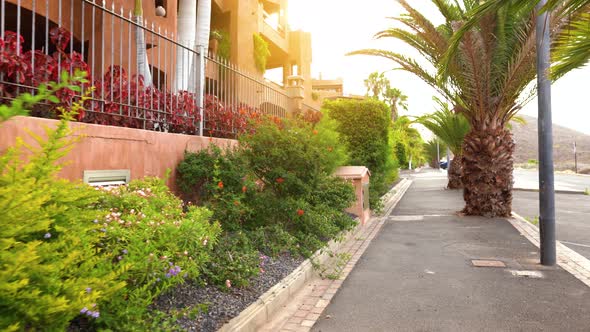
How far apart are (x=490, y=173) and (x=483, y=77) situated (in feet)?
8.05

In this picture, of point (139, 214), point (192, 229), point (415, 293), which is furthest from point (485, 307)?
point (139, 214)

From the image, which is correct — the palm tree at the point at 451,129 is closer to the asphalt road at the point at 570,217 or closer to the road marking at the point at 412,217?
the asphalt road at the point at 570,217

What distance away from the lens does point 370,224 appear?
1027 centimetres

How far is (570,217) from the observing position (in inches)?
444

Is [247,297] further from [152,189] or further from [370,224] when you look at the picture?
[370,224]

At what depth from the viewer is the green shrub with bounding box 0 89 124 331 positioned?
6.49 ft

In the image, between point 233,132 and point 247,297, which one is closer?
point 247,297

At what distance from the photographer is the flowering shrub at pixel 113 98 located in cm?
413

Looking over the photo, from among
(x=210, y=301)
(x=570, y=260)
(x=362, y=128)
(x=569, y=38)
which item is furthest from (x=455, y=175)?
(x=210, y=301)

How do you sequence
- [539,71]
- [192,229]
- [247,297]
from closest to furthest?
[192,229]
[247,297]
[539,71]

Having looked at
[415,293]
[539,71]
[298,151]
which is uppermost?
[539,71]

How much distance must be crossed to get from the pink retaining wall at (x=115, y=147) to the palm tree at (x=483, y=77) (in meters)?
6.60

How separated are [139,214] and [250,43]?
17.3m

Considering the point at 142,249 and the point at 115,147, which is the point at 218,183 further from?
the point at 142,249
